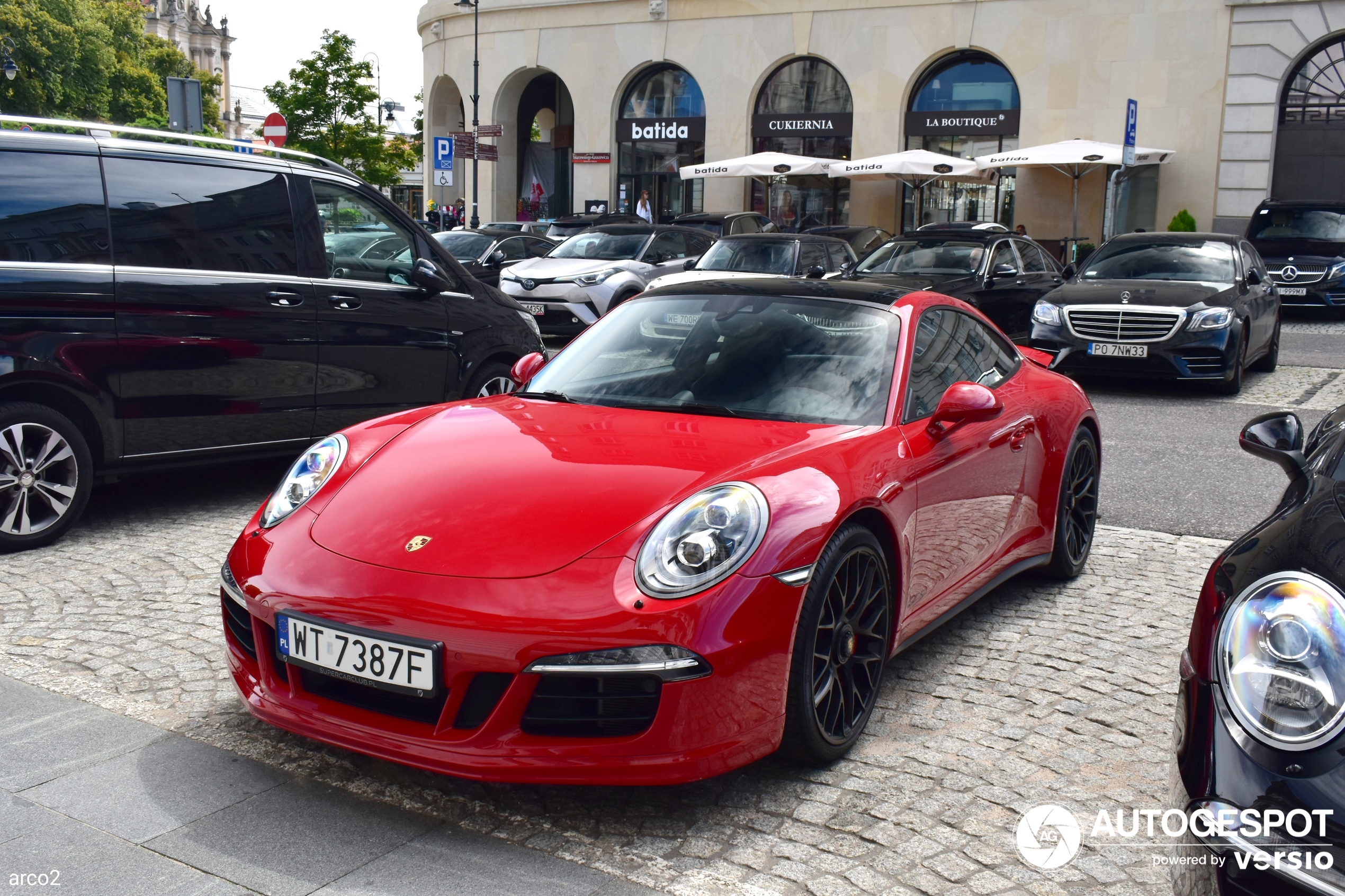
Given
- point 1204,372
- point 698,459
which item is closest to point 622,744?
point 698,459

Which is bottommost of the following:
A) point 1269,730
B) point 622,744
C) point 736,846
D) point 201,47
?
point 736,846

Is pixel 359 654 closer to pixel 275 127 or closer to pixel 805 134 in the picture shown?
pixel 275 127

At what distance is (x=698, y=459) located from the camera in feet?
11.9

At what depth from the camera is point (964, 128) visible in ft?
106

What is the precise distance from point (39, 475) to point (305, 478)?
255 centimetres

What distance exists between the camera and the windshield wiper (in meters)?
4.44

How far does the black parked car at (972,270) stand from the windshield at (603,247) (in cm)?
366

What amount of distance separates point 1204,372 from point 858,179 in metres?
22.2

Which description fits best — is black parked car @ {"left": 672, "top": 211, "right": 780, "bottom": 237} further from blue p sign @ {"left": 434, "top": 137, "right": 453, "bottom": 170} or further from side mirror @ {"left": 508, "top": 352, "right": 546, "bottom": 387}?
side mirror @ {"left": 508, "top": 352, "right": 546, "bottom": 387}

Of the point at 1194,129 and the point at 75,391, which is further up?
the point at 1194,129

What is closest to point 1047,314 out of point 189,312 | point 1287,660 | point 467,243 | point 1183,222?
point 189,312

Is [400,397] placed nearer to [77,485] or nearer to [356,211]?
[356,211]

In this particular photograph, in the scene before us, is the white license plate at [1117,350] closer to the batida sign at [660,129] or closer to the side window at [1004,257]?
the side window at [1004,257]

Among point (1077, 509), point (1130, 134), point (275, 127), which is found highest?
point (1130, 134)
